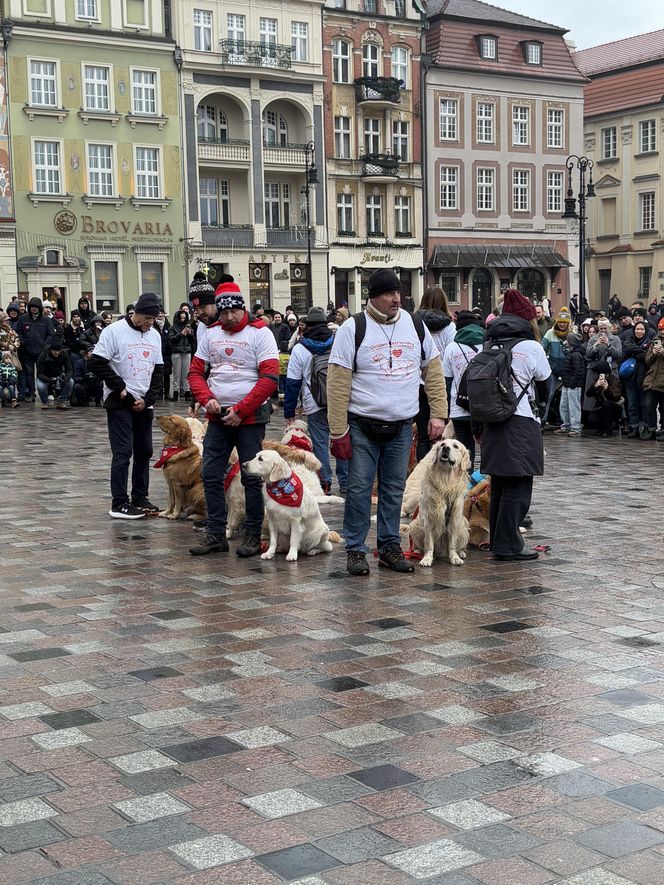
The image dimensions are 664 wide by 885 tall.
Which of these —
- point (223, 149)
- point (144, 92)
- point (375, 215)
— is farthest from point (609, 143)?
point (144, 92)

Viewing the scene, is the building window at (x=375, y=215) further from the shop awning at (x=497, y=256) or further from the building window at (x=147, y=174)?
the building window at (x=147, y=174)

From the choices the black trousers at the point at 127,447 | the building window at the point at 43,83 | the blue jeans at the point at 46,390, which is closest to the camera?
the black trousers at the point at 127,447

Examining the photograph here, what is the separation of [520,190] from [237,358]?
4769 centimetres

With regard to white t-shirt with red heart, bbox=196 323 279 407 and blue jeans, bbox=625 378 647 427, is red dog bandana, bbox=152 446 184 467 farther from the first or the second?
blue jeans, bbox=625 378 647 427

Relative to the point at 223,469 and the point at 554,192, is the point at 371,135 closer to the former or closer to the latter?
the point at 554,192

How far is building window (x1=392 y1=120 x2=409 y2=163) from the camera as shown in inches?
1984

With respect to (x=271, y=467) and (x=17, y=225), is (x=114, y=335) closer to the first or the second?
(x=271, y=467)

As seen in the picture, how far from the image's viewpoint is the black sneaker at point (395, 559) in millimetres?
8133

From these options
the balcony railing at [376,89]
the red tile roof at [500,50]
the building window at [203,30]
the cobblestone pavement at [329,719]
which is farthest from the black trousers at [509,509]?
the red tile roof at [500,50]

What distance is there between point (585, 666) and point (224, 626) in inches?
80.1

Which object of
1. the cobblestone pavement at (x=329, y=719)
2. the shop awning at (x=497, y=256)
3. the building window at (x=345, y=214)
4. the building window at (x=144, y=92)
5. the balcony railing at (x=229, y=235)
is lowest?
the cobblestone pavement at (x=329, y=719)

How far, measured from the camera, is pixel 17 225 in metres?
41.4

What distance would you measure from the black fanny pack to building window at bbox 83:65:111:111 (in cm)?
3773

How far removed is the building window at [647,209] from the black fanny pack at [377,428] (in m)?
52.1
